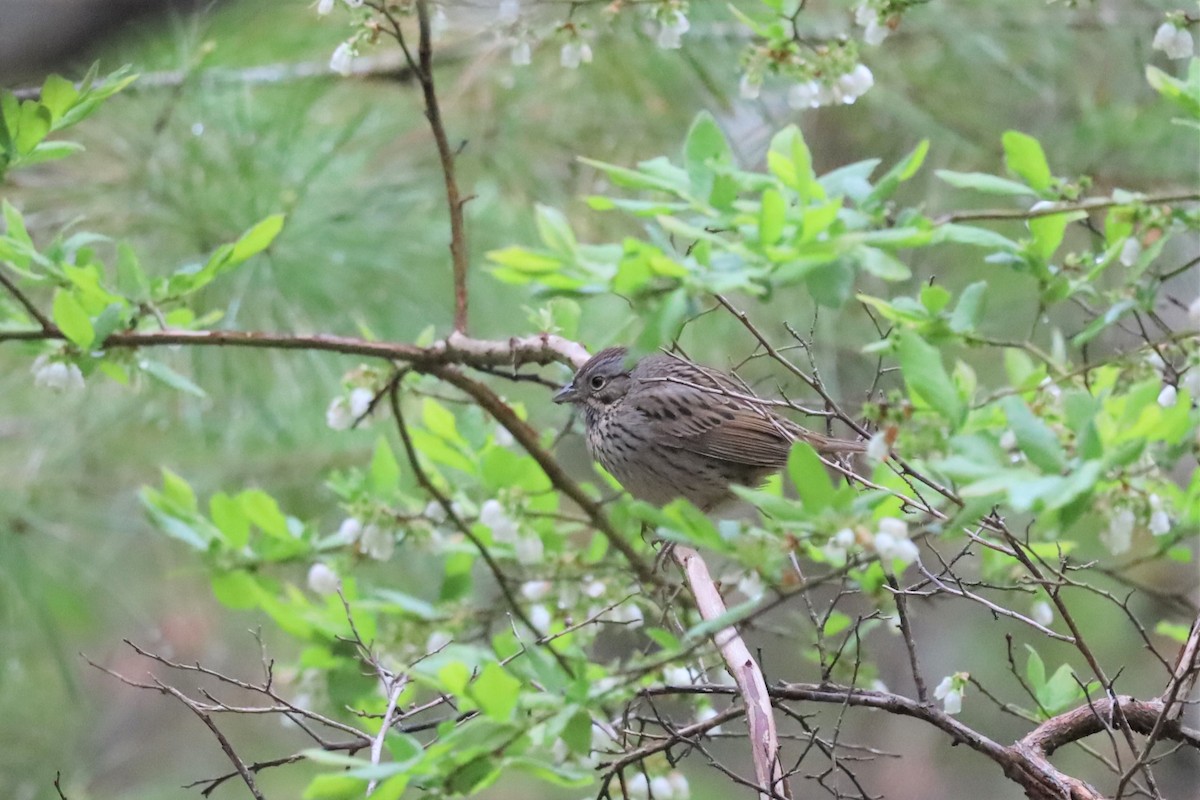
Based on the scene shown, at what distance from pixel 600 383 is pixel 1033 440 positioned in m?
1.79

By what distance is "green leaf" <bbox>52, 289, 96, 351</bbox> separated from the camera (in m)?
1.83

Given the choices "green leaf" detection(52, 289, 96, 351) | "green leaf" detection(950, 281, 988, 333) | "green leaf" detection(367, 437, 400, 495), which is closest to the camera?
"green leaf" detection(950, 281, 988, 333)

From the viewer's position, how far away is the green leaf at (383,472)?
2.09 m

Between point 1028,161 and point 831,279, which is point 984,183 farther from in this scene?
point 831,279

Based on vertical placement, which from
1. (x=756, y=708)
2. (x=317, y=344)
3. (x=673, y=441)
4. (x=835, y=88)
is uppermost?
(x=835, y=88)

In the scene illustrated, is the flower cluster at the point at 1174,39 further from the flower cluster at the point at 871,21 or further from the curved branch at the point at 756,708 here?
the curved branch at the point at 756,708

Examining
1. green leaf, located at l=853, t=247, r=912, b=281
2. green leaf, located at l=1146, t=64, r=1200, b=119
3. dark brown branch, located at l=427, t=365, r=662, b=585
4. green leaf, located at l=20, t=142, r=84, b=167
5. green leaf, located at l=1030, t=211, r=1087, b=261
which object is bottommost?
dark brown branch, located at l=427, t=365, r=662, b=585

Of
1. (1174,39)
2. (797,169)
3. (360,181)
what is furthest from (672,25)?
(360,181)

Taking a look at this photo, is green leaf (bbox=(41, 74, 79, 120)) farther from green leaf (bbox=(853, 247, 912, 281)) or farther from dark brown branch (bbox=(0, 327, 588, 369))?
green leaf (bbox=(853, 247, 912, 281))

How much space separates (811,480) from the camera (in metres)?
1.18

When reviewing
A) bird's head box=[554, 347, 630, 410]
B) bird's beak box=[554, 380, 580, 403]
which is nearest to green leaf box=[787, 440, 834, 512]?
bird's head box=[554, 347, 630, 410]

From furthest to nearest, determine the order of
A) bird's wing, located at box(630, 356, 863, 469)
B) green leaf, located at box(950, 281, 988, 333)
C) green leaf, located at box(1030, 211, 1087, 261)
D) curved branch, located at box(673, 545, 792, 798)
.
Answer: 1. bird's wing, located at box(630, 356, 863, 469)
2. curved branch, located at box(673, 545, 792, 798)
3. green leaf, located at box(1030, 211, 1087, 261)
4. green leaf, located at box(950, 281, 988, 333)

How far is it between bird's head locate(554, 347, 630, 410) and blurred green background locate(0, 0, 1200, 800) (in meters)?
0.43

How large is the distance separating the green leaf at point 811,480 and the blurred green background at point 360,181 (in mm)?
2004
